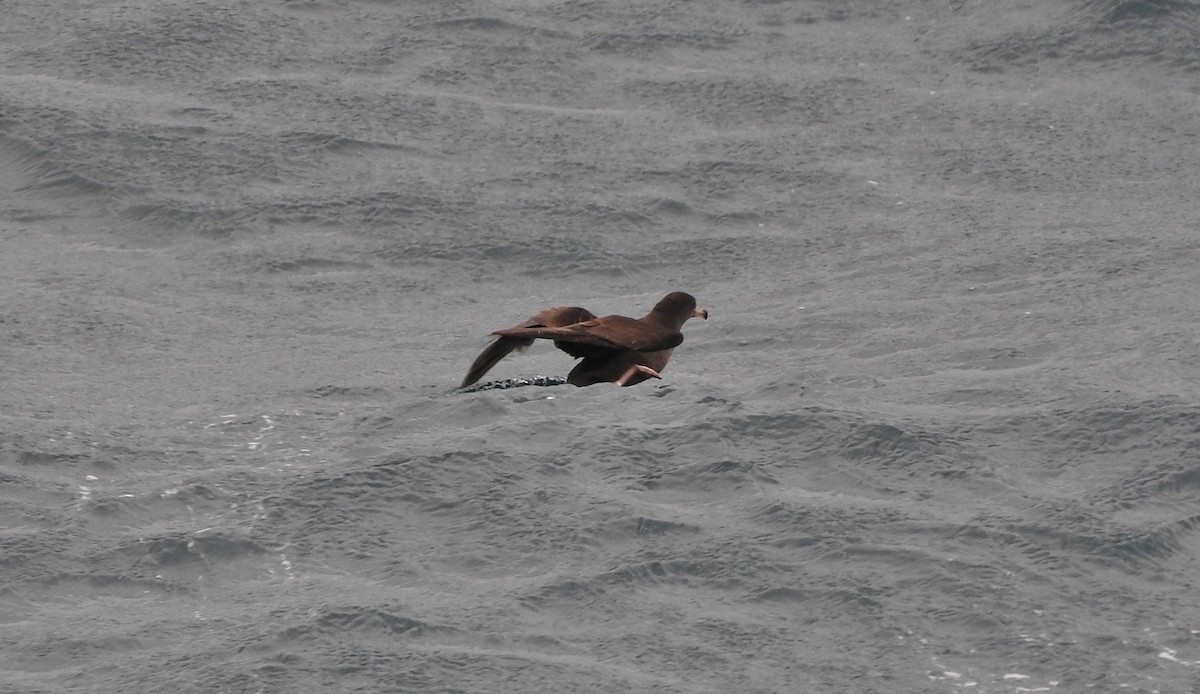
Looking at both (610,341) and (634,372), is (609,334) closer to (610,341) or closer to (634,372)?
(610,341)

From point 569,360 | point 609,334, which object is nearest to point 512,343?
point 609,334

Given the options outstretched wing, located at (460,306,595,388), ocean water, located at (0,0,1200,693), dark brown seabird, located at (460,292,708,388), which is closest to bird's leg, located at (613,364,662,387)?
dark brown seabird, located at (460,292,708,388)

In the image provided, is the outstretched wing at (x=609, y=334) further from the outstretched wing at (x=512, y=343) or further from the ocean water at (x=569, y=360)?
the ocean water at (x=569, y=360)

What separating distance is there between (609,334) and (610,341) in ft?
0.19

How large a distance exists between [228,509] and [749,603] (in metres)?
3.23

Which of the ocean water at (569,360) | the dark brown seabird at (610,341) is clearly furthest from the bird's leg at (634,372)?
the ocean water at (569,360)

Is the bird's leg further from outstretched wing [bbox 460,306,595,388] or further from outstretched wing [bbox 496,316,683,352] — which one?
outstretched wing [bbox 460,306,595,388]

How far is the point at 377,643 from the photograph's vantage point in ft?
38.8

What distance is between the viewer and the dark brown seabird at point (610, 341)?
35.8 feet

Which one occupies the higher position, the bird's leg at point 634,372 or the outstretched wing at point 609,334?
the outstretched wing at point 609,334

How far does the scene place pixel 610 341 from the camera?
Result: 430 inches

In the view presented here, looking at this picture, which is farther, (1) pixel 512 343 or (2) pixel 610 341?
(1) pixel 512 343

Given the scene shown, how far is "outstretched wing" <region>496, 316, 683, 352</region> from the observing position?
10.6 metres

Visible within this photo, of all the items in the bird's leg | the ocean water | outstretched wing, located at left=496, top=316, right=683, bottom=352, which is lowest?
the ocean water
